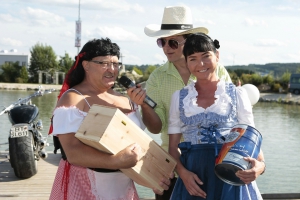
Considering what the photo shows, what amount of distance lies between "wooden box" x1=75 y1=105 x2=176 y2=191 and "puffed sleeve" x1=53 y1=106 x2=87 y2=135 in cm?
12

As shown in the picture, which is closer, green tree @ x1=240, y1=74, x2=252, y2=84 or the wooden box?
the wooden box

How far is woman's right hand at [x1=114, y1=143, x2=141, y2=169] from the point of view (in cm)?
207

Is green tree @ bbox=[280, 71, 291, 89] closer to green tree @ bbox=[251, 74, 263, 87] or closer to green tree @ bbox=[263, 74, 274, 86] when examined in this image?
green tree @ bbox=[263, 74, 274, 86]

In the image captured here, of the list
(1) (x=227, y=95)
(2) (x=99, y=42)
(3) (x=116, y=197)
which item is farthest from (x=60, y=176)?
(1) (x=227, y=95)

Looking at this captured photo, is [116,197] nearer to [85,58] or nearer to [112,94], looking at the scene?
[112,94]

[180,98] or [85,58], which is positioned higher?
[85,58]

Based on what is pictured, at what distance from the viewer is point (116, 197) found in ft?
7.68

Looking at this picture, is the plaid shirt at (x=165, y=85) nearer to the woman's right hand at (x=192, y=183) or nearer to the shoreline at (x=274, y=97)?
the woman's right hand at (x=192, y=183)

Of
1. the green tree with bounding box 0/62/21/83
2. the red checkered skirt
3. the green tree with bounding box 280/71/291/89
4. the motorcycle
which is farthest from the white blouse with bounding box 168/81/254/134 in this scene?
the green tree with bounding box 0/62/21/83

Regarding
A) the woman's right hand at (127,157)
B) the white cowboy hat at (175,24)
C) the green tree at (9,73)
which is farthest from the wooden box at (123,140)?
the green tree at (9,73)

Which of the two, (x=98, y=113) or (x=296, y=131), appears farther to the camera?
(x=296, y=131)

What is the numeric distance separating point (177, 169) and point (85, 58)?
65 centimetres

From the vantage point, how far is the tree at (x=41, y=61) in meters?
43.1

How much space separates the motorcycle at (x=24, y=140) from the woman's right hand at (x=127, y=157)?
3284 mm
